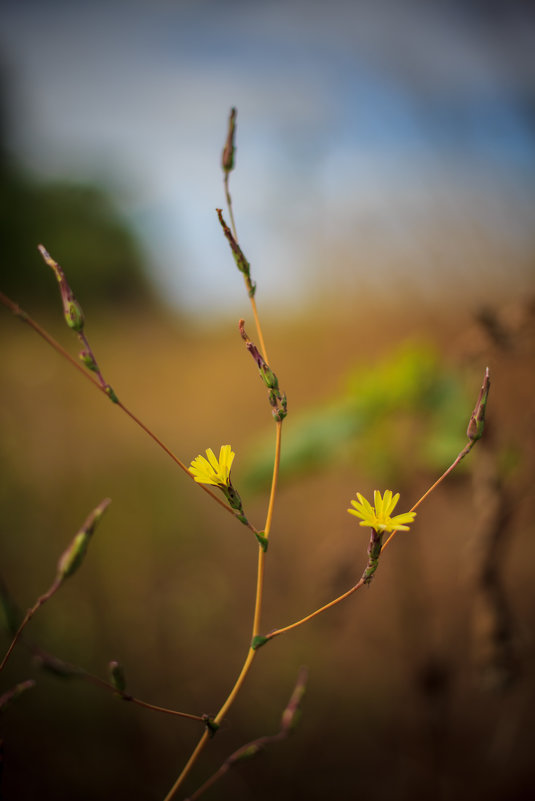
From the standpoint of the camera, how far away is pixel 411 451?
2.30 feet

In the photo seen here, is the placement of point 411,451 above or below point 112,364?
below

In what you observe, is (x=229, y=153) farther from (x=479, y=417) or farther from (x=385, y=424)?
(x=385, y=424)

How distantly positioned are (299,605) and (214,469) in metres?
1.09

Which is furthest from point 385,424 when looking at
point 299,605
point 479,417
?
point 299,605

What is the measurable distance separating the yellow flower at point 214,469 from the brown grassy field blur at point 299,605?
13.5 inches

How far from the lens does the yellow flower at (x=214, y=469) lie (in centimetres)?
23

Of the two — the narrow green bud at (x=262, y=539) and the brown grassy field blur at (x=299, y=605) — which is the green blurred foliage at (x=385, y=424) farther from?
the narrow green bud at (x=262, y=539)

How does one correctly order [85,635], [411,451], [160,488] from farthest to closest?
[160,488] → [85,635] → [411,451]

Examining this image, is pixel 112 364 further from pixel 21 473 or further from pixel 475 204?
pixel 475 204

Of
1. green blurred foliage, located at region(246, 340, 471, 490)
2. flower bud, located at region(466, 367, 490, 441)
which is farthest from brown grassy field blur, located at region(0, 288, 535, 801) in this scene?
flower bud, located at region(466, 367, 490, 441)

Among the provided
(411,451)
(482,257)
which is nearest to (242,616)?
(411,451)

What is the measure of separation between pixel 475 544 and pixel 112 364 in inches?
90.7

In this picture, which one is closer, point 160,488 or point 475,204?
point 475,204

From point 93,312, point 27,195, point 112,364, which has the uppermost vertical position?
point 27,195
